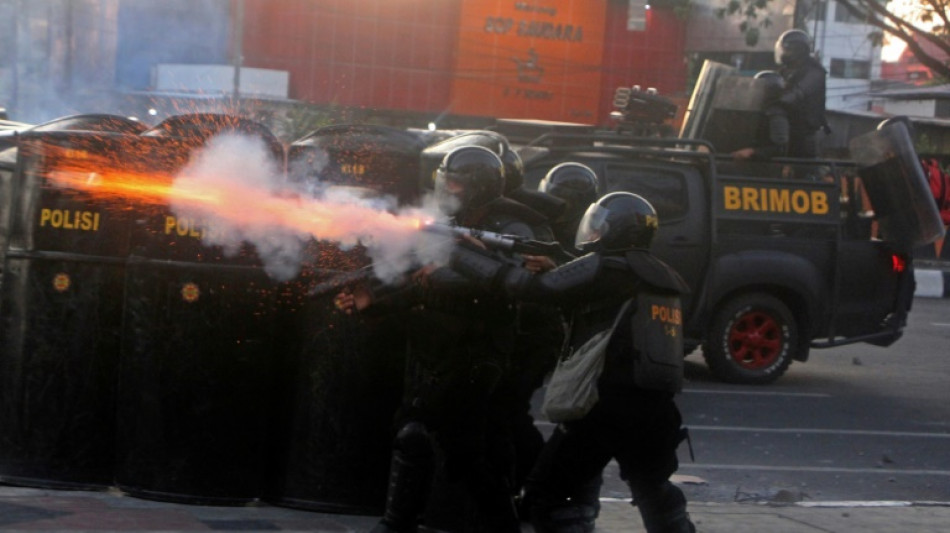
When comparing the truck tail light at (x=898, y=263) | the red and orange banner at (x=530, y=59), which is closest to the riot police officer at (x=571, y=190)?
the truck tail light at (x=898, y=263)

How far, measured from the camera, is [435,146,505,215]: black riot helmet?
5531 mm

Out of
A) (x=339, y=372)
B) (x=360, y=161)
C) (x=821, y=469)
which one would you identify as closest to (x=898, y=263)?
(x=821, y=469)

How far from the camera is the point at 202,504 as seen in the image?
240 inches

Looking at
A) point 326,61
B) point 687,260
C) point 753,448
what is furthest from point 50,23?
point 753,448

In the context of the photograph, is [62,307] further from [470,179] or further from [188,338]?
[470,179]

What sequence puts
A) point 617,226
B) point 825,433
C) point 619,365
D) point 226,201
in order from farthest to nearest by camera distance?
point 825,433 < point 226,201 < point 617,226 < point 619,365

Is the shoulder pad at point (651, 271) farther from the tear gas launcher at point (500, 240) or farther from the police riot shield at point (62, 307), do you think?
the police riot shield at point (62, 307)

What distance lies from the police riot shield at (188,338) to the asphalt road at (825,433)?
2405 mm

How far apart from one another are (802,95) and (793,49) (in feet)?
1.42

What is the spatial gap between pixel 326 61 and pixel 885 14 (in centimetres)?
2605

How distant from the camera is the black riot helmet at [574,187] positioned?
805 centimetres

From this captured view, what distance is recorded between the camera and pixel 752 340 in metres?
11.8

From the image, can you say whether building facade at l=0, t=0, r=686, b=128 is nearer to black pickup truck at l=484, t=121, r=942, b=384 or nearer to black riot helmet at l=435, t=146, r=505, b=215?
black pickup truck at l=484, t=121, r=942, b=384

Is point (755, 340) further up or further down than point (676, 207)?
further down
